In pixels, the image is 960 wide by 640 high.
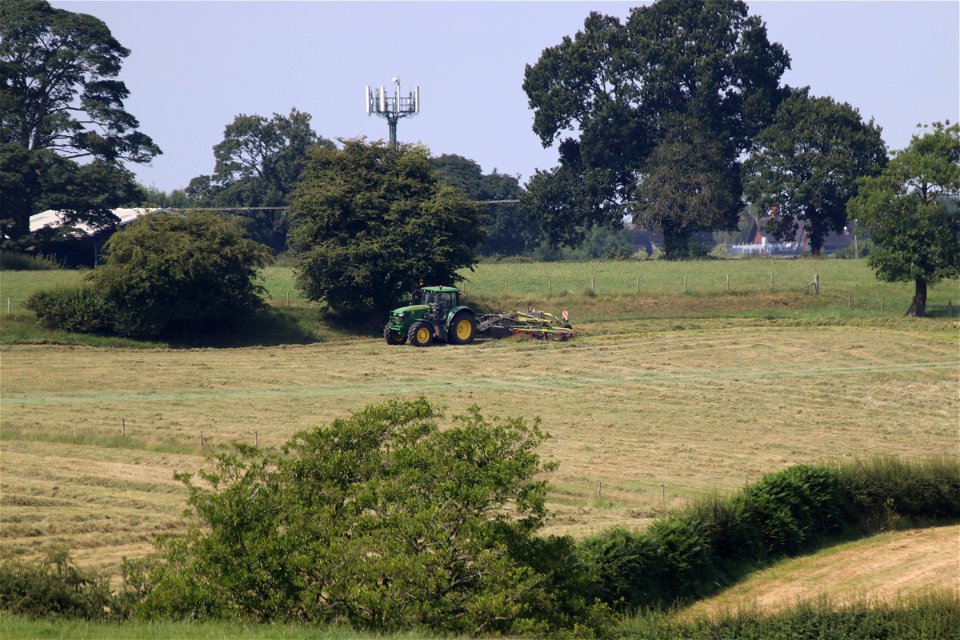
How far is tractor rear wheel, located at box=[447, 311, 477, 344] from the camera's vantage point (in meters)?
48.6

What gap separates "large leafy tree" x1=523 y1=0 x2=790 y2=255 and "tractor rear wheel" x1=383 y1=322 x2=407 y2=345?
1658 inches

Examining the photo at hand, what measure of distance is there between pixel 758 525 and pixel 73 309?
3482cm

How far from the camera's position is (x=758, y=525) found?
23.4m

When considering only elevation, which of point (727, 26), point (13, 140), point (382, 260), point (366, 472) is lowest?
point (366, 472)

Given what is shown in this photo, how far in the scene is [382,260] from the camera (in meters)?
51.7

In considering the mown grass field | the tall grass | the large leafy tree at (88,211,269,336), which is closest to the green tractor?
the mown grass field

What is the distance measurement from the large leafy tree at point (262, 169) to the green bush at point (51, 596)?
276ft

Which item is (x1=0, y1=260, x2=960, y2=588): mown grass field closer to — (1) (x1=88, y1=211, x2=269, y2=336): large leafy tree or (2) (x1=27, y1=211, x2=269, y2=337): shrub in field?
(2) (x1=27, y1=211, x2=269, y2=337): shrub in field

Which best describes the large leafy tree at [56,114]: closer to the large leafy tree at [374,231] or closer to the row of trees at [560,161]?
the row of trees at [560,161]

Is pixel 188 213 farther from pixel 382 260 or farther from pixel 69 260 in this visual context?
pixel 69 260

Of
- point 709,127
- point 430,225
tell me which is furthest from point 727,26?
point 430,225

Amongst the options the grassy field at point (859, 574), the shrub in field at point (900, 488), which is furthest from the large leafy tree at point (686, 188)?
the grassy field at point (859, 574)

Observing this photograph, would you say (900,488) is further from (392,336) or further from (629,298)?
(629,298)

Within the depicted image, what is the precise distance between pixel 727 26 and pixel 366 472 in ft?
257
